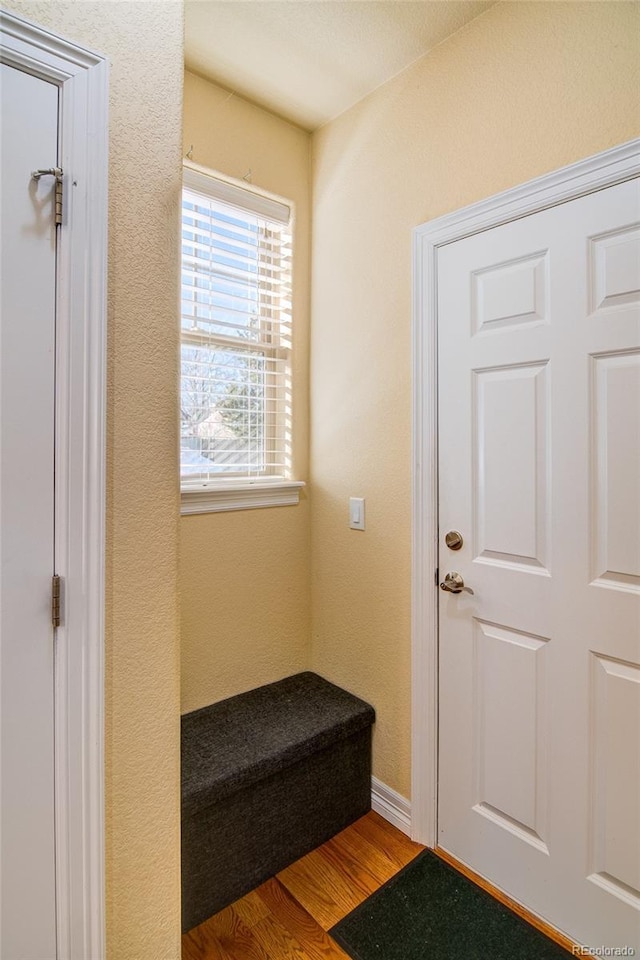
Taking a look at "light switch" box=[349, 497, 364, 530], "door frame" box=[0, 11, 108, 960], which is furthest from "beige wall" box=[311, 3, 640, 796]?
"door frame" box=[0, 11, 108, 960]

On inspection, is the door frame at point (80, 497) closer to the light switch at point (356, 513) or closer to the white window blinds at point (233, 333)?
the white window blinds at point (233, 333)

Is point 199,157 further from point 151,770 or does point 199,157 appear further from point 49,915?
point 49,915

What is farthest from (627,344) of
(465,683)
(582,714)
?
(465,683)

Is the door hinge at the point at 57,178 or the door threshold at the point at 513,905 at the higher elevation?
the door hinge at the point at 57,178

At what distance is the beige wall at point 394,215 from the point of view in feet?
4.34

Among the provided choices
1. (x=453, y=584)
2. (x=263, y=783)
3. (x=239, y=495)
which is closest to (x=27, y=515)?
(x=239, y=495)

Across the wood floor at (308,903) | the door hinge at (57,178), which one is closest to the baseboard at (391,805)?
the wood floor at (308,903)

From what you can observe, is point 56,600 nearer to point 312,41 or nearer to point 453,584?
point 453,584

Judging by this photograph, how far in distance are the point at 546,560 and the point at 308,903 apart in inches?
50.0

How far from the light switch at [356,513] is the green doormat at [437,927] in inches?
46.1

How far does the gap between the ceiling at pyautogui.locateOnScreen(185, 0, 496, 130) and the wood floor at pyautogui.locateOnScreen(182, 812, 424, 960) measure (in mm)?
2748

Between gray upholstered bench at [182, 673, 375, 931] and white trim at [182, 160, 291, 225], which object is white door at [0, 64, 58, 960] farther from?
white trim at [182, 160, 291, 225]

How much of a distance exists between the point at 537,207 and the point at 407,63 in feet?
2.72

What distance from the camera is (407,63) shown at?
67.6 inches
